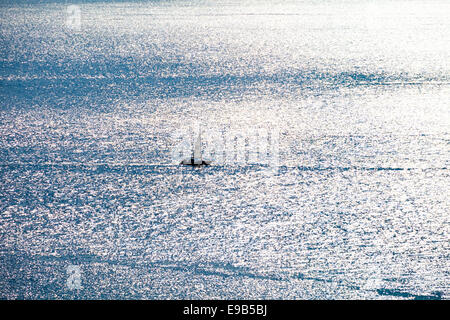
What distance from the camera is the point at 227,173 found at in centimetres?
362

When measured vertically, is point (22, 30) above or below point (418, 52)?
above

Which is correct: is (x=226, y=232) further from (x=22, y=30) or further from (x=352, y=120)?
(x=22, y=30)

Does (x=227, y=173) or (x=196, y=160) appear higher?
Result: (x=196, y=160)

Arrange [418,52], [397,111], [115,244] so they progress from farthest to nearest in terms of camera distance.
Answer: [418,52]
[397,111]
[115,244]

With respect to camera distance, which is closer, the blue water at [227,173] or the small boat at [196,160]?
the blue water at [227,173]

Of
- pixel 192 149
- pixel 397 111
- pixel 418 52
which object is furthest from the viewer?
pixel 418 52

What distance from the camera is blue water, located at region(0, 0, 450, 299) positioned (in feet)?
8.38

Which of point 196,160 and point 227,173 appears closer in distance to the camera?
point 227,173

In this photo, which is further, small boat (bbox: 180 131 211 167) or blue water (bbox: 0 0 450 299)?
small boat (bbox: 180 131 211 167)

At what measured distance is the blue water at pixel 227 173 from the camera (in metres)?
2.55

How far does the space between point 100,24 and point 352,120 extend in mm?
5481
